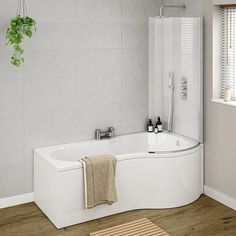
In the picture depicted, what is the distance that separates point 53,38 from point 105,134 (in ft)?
3.73

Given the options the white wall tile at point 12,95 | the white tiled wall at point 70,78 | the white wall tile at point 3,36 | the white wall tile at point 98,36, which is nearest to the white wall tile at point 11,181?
the white tiled wall at point 70,78

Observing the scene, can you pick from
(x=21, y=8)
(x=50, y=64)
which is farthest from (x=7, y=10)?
(x=50, y=64)

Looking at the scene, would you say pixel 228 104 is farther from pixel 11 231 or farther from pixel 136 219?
pixel 11 231

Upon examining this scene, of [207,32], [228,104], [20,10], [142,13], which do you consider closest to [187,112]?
[228,104]

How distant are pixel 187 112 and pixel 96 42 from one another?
1.18m

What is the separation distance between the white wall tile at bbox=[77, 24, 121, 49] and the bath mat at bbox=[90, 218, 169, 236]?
5.95 ft

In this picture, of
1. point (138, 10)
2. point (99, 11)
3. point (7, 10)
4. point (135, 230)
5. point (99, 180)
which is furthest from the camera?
point (138, 10)

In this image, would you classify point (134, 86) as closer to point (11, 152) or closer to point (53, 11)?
point (53, 11)

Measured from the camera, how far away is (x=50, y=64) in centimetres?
444

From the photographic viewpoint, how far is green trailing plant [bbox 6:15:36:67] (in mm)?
3957

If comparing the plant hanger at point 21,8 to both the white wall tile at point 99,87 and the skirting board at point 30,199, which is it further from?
the skirting board at point 30,199

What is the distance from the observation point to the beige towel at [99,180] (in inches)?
158

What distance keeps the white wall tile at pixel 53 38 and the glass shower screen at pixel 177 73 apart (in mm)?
936

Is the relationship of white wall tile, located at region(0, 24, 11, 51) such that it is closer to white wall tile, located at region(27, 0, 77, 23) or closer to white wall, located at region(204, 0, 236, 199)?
white wall tile, located at region(27, 0, 77, 23)
